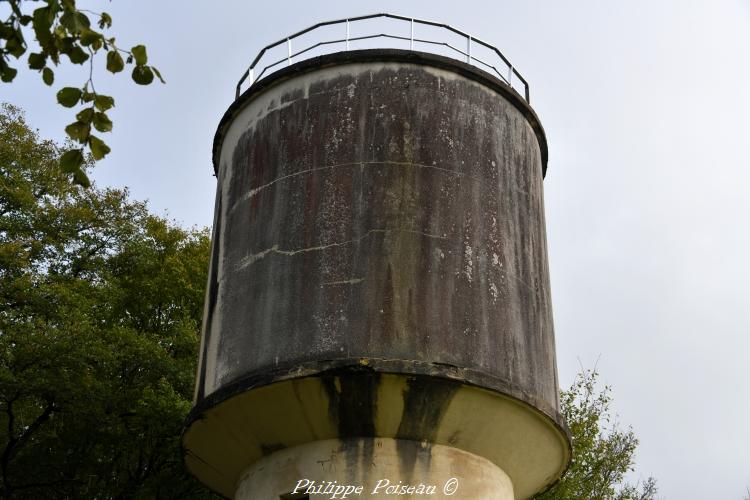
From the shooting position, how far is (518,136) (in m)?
12.0

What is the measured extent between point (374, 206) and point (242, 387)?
2.24 metres

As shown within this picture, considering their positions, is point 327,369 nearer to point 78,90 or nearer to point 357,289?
Result: point 357,289

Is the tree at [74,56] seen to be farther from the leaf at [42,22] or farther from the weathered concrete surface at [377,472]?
the weathered concrete surface at [377,472]

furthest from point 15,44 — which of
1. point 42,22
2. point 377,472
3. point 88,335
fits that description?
point 88,335

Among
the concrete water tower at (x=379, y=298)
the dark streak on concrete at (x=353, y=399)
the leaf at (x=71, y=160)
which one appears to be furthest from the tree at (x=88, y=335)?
the leaf at (x=71, y=160)

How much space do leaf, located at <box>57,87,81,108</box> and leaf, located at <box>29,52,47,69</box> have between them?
26 cm

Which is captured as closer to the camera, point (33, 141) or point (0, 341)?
point (0, 341)

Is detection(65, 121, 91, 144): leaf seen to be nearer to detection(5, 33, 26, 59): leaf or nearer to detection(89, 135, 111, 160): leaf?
detection(89, 135, 111, 160): leaf

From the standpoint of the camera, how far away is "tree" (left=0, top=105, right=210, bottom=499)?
1723 centimetres

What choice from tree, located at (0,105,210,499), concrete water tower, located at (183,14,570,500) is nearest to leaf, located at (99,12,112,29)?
concrete water tower, located at (183,14,570,500)

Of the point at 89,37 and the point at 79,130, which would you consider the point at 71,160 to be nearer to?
the point at 79,130

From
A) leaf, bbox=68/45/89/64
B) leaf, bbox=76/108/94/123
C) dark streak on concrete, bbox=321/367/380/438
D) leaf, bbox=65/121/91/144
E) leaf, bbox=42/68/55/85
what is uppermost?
leaf, bbox=68/45/89/64

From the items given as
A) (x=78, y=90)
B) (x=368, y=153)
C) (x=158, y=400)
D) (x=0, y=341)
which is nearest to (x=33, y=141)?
(x=0, y=341)

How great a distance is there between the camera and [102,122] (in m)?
5.77
